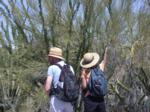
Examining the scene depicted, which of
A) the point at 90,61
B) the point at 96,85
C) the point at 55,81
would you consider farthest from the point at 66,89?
the point at 90,61

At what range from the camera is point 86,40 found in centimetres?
1380

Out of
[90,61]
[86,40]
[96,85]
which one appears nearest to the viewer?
[96,85]

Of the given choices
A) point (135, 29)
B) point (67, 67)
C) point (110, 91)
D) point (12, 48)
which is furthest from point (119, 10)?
point (67, 67)

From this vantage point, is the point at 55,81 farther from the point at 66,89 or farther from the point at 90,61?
the point at 90,61

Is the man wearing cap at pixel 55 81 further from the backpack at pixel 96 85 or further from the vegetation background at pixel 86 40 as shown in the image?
the vegetation background at pixel 86 40

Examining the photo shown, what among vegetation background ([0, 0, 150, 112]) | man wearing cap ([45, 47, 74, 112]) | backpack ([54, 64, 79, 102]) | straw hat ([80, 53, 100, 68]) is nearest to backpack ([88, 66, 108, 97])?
straw hat ([80, 53, 100, 68])

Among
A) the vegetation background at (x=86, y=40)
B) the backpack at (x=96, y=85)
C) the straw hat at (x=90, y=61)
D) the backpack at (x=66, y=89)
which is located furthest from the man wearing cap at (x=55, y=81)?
the vegetation background at (x=86, y=40)

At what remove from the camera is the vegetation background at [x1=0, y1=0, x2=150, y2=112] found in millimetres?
13453

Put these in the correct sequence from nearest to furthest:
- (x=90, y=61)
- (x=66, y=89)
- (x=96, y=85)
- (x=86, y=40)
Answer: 1. (x=96, y=85)
2. (x=66, y=89)
3. (x=90, y=61)
4. (x=86, y=40)

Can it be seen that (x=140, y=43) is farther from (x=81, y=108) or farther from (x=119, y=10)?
(x=81, y=108)

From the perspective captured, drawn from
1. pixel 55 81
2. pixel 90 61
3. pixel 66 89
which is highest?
pixel 90 61

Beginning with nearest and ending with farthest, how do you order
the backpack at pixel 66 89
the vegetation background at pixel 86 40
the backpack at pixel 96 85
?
the backpack at pixel 96 85 < the backpack at pixel 66 89 < the vegetation background at pixel 86 40

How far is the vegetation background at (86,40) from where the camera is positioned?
530 inches

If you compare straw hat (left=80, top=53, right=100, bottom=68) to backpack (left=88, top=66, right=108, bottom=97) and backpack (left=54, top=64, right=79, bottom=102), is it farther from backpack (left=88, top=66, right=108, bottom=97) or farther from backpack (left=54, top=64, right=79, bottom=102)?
backpack (left=54, top=64, right=79, bottom=102)
